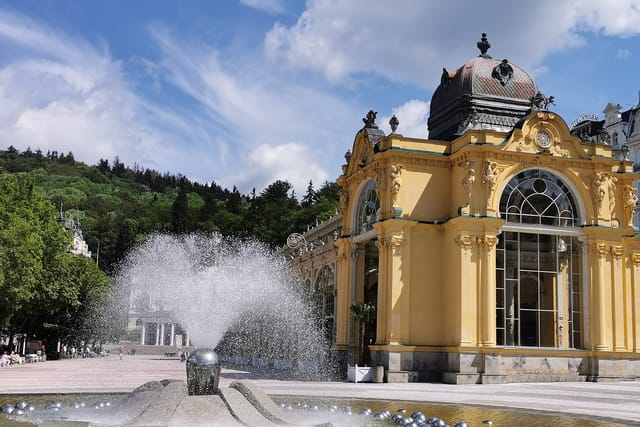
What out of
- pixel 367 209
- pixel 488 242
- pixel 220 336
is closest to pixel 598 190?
pixel 488 242

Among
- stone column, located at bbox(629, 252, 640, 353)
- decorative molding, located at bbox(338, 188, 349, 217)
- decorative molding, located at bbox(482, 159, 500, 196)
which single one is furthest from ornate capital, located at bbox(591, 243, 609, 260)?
decorative molding, located at bbox(338, 188, 349, 217)

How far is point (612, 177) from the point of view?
39594 mm

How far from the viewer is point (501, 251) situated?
3756 cm

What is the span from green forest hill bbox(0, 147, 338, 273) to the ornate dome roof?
51.5 m

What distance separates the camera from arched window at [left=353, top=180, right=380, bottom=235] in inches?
1581

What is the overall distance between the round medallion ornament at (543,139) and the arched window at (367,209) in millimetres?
Answer: 8657

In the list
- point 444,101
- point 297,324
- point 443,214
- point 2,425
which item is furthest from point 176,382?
point 297,324

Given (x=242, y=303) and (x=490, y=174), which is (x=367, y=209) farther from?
(x=242, y=303)

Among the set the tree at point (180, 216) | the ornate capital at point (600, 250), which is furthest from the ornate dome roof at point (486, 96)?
the tree at point (180, 216)

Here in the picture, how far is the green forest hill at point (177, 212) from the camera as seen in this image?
4117 inches

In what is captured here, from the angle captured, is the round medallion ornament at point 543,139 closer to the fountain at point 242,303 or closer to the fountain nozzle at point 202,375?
the fountain at point 242,303

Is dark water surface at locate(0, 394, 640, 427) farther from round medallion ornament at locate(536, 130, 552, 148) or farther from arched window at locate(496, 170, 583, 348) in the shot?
round medallion ornament at locate(536, 130, 552, 148)

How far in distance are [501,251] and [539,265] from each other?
2.55m

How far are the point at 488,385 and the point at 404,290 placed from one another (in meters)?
6.08
